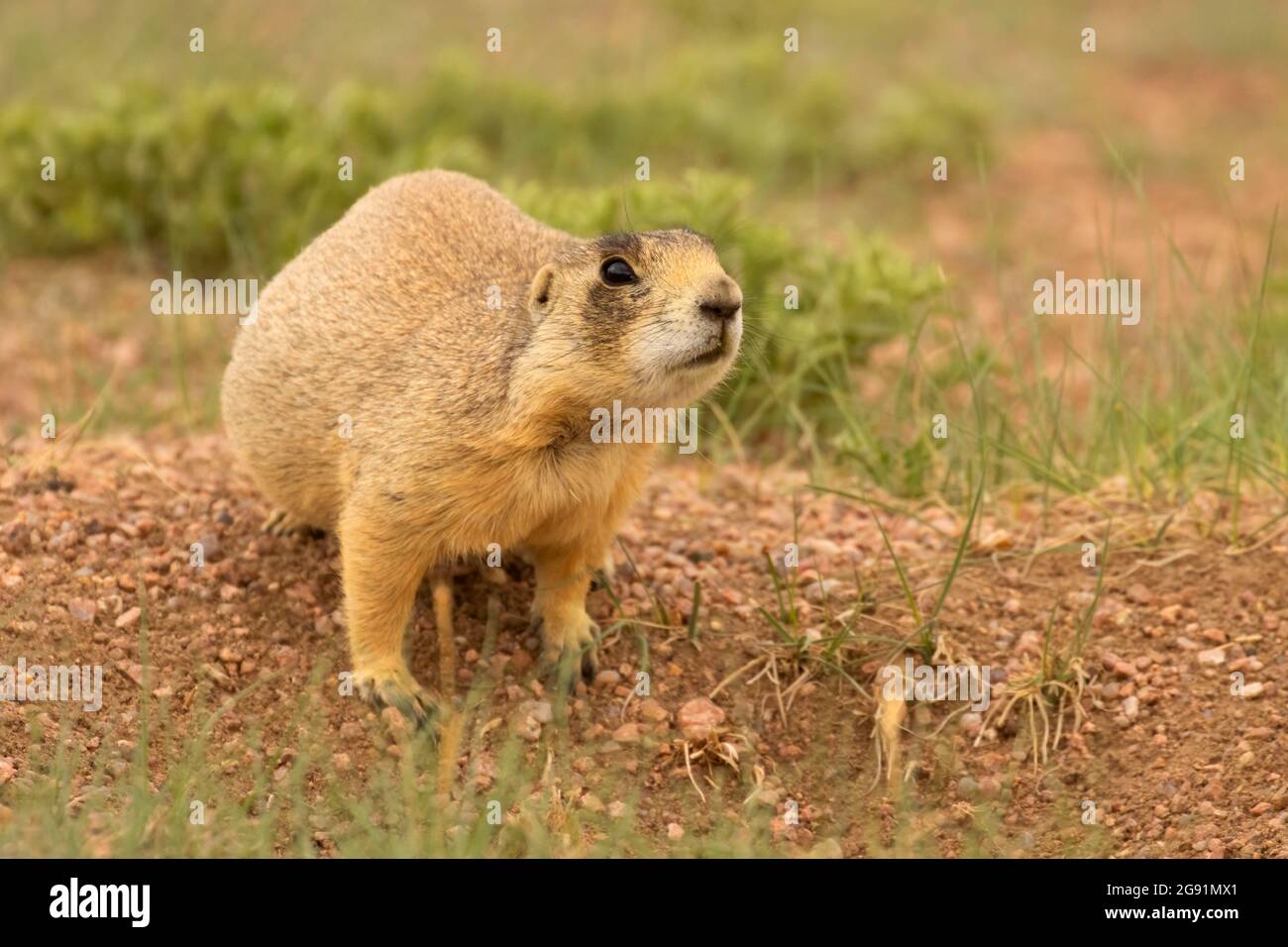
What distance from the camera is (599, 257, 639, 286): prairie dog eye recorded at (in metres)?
4.94

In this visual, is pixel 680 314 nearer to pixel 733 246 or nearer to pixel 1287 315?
pixel 733 246

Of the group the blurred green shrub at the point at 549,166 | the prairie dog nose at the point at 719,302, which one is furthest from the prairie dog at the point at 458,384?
the blurred green shrub at the point at 549,166

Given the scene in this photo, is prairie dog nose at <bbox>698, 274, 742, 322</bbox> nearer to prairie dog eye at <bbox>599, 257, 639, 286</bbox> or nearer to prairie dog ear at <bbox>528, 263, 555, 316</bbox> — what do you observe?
prairie dog eye at <bbox>599, 257, 639, 286</bbox>

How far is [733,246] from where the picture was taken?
312 inches

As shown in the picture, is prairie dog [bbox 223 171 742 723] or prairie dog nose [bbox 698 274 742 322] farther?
prairie dog [bbox 223 171 742 723]

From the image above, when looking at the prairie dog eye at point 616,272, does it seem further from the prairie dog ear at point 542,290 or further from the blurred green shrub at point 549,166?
the blurred green shrub at point 549,166

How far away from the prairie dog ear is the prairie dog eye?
1.00 ft

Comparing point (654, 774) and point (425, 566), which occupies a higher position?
point (425, 566)

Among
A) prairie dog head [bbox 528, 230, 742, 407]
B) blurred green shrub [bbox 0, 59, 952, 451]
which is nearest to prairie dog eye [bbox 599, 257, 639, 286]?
prairie dog head [bbox 528, 230, 742, 407]

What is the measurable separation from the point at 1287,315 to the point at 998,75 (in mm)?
8504

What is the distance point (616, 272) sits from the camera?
16.2 ft

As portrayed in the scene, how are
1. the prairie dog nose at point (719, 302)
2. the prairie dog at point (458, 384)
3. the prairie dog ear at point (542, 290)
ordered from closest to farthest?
the prairie dog nose at point (719, 302) < the prairie dog at point (458, 384) < the prairie dog ear at point (542, 290)

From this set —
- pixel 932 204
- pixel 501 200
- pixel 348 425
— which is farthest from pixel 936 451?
pixel 932 204

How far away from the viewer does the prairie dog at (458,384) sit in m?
4.92
